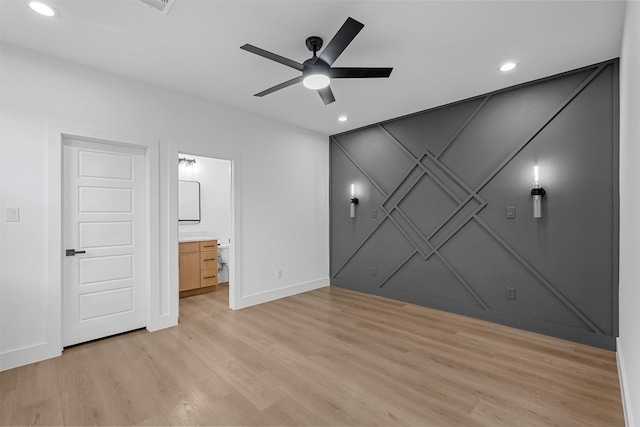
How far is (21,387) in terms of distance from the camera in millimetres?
2248

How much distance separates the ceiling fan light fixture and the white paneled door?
2.19 meters

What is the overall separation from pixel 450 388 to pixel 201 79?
12.3ft

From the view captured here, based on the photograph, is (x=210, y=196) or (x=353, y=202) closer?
(x=353, y=202)

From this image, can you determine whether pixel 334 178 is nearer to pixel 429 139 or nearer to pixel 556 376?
pixel 429 139

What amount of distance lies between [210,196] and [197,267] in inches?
65.1

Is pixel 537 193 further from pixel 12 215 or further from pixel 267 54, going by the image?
pixel 12 215

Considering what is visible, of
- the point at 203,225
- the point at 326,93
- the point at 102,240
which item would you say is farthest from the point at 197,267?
the point at 326,93

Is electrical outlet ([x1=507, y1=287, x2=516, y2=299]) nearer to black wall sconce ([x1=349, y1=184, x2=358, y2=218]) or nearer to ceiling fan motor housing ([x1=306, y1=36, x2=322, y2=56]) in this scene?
black wall sconce ([x1=349, y1=184, x2=358, y2=218])

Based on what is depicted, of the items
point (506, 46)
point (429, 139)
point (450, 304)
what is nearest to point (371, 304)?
point (450, 304)

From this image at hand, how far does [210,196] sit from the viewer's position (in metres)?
6.00

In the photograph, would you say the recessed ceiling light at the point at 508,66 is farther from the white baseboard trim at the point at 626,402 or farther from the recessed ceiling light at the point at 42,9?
the recessed ceiling light at the point at 42,9

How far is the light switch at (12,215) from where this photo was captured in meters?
2.53

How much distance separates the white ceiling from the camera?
2141 millimetres

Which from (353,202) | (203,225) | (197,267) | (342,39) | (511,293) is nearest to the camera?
(342,39)
